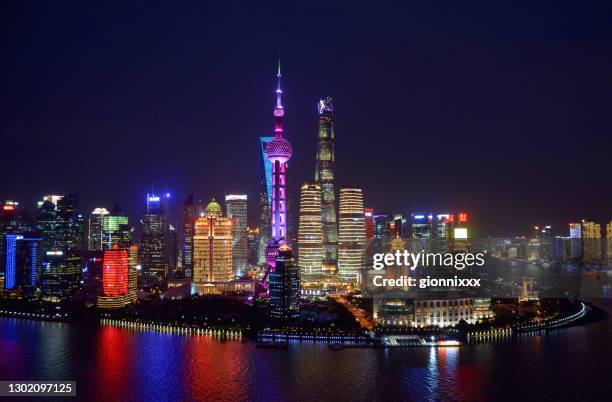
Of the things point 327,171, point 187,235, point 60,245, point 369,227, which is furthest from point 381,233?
point 60,245

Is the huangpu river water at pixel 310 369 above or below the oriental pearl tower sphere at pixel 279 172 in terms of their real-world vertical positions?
below

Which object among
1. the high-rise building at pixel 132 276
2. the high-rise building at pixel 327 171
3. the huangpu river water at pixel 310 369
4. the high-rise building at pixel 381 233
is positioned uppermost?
the high-rise building at pixel 327 171

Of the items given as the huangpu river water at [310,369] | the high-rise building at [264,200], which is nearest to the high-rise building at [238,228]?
the high-rise building at [264,200]

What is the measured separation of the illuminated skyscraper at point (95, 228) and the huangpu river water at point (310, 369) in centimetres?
3063

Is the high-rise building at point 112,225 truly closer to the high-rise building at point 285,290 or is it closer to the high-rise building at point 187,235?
the high-rise building at point 187,235

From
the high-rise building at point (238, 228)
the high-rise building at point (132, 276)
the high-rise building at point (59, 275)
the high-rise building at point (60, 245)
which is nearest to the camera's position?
the high-rise building at point (132, 276)

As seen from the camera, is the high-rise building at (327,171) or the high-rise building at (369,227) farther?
the high-rise building at (369,227)

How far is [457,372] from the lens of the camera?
15812 mm

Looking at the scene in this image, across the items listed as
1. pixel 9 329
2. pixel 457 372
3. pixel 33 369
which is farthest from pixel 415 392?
pixel 9 329

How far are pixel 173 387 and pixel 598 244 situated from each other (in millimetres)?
47625

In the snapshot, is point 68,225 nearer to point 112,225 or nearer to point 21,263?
point 21,263

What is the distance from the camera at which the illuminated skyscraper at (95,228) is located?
51.5 meters

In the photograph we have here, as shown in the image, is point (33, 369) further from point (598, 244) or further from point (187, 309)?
point (598, 244)

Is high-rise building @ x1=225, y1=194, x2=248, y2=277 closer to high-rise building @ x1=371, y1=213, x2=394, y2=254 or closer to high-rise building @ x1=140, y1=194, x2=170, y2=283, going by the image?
high-rise building @ x1=140, y1=194, x2=170, y2=283
